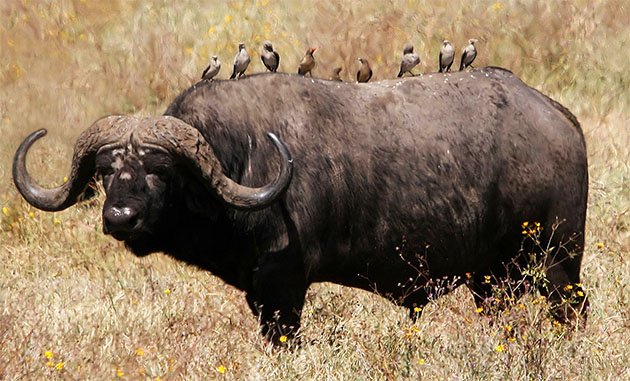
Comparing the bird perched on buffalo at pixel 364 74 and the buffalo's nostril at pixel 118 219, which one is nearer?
the buffalo's nostril at pixel 118 219

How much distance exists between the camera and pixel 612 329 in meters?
7.24

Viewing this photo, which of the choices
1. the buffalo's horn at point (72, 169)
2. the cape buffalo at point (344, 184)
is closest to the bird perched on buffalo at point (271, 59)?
the cape buffalo at point (344, 184)

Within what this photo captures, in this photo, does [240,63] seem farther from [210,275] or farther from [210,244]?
[210,244]

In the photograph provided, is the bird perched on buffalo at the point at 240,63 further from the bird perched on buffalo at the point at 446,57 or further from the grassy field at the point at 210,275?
the bird perched on buffalo at the point at 446,57

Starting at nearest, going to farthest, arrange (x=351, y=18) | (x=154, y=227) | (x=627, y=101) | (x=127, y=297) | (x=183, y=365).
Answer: (x=183, y=365)
(x=154, y=227)
(x=127, y=297)
(x=627, y=101)
(x=351, y=18)

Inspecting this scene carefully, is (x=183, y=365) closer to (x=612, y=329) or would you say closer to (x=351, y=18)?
(x=612, y=329)

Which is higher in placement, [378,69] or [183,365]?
[183,365]

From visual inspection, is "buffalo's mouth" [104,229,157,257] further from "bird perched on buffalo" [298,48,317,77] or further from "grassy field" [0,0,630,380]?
"bird perched on buffalo" [298,48,317,77]

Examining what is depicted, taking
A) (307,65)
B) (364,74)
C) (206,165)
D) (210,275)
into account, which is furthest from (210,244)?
(307,65)

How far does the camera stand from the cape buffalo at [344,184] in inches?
264

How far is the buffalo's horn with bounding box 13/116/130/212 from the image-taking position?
6.79 metres

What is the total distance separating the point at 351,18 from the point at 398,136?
7760 millimetres

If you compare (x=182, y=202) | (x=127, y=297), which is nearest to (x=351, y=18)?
(x=127, y=297)

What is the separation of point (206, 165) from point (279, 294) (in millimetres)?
771
